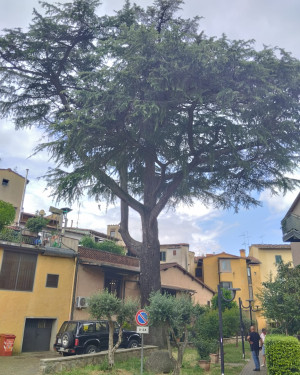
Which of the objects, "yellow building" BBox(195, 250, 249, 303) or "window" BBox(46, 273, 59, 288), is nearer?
"window" BBox(46, 273, 59, 288)

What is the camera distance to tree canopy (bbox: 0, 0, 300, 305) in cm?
1484

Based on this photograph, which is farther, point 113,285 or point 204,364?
point 113,285

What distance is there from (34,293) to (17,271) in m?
1.52

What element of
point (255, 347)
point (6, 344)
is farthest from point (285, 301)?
point (6, 344)

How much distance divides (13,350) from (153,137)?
12.4 meters

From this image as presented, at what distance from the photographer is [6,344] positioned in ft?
50.6

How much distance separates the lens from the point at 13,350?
16.1 metres

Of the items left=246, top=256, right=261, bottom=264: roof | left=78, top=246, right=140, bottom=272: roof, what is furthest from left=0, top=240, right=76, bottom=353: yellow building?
left=246, top=256, right=261, bottom=264: roof

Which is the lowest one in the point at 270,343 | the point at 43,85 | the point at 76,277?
the point at 270,343

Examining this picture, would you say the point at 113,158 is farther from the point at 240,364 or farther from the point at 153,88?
the point at 240,364

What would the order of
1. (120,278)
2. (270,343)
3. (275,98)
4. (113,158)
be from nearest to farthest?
(270,343)
(275,98)
(113,158)
(120,278)

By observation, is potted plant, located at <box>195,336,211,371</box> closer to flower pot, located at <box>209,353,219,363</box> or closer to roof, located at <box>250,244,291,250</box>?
flower pot, located at <box>209,353,219,363</box>

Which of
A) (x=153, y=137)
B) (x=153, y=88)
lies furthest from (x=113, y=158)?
(x=153, y=88)

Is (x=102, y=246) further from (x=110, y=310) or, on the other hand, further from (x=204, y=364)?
(x=204, y=364)
